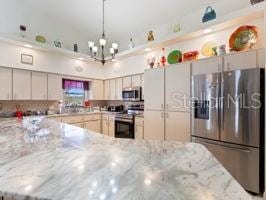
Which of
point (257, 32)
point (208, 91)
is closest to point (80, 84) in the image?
point (208, 91)

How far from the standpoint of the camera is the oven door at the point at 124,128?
441cm

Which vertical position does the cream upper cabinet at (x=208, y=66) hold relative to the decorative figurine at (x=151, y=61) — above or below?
below

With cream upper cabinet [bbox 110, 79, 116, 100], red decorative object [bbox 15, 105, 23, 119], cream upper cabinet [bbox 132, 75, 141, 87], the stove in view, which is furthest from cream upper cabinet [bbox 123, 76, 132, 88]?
red decorative object [bbox 15, 105, 23, 119]

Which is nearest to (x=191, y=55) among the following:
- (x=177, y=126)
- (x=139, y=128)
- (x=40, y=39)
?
(x=177, y=126)

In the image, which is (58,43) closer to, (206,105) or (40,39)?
(40,39)

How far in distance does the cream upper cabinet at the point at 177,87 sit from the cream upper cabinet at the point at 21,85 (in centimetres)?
328

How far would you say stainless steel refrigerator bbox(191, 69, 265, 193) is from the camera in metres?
2.28

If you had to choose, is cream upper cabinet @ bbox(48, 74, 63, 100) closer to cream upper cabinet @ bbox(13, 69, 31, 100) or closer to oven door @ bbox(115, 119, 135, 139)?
cream upper cabinet @ bbox(13, 69, 31, 100)

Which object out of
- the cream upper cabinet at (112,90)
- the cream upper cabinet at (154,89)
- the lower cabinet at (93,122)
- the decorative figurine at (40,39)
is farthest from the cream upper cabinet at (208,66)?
the decorative figurine at (40,39)

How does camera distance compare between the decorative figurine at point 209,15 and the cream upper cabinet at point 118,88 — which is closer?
the decorative figurine at point 209,15

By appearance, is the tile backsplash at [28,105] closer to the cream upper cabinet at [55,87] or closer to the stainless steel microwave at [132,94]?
the cream upper cabinet at [55,87]

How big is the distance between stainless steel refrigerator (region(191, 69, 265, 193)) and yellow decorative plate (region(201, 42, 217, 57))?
2.82 feet

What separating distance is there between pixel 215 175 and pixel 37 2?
4.94 metres

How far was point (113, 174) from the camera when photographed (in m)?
0.83
